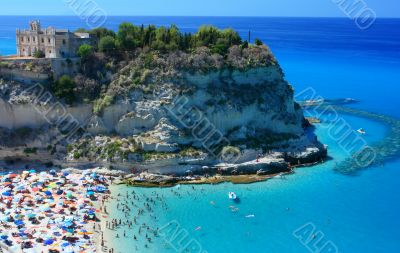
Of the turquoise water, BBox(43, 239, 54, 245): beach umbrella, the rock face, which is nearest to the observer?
BBox(43, 239, 54, 245): beach umbrella

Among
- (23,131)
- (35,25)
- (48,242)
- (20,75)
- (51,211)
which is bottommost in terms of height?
(51,211)

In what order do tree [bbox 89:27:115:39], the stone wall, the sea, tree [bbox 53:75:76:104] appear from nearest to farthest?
the sea
tree [bbox 53:75:76:104]
the stone wall
tree [bbox 89:27:115:39]

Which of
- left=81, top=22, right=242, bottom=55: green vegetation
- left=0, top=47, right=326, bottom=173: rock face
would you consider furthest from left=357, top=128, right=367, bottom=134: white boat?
left=81, top=22, right=242, bottom=55: green vegetation

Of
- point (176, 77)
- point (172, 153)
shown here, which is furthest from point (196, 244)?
point (176, 77)

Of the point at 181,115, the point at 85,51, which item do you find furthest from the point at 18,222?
the point at 85,51

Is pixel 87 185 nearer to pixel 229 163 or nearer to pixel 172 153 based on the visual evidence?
pixel 172 153

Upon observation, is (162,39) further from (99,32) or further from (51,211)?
(51,211)

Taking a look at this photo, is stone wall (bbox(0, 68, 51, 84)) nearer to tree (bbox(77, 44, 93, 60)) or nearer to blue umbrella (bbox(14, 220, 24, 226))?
tree (bbox(77, 44, 93, 60))
